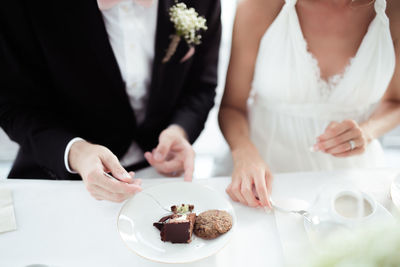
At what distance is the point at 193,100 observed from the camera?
159 centimetres

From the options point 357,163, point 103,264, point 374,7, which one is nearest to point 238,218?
point 103,264

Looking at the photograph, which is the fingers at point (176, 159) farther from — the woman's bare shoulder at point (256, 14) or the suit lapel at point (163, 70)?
the woman's bare shoulder at point (256, 14)

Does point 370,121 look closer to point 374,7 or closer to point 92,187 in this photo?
point 374,7

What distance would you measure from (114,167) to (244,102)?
0.82 m

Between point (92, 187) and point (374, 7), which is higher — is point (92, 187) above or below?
below

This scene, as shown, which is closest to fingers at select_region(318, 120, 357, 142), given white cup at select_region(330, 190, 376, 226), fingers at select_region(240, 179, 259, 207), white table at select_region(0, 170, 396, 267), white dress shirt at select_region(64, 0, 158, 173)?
white table at select_region(0, 170, 396, 267)

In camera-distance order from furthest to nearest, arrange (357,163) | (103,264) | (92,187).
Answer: (357,163)
(92,187)
(103,264)

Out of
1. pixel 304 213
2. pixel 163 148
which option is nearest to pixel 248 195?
pixel 304 213

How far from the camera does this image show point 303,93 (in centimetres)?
151

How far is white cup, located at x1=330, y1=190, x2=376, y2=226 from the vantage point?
931 mm

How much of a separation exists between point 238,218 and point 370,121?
0.84 meters

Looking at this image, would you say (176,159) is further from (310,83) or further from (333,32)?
(333,32)

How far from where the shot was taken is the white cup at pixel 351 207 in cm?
93

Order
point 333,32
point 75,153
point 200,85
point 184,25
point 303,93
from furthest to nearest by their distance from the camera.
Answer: point 200,85 → point 303,93 → point 333,32 → point 184,25 → point 75,153
